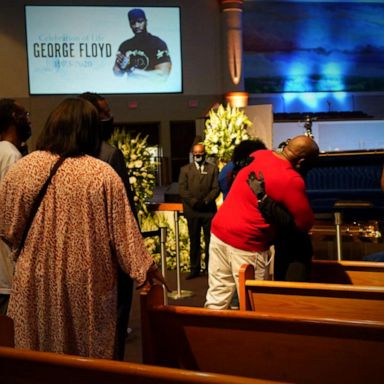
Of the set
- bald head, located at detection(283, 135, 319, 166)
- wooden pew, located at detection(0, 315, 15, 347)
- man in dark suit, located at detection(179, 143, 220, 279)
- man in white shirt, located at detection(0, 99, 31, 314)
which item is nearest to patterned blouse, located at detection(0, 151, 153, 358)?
wooden pew, located at detection(0, 315, 15, 347)

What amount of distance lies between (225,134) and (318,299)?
5.26 metres

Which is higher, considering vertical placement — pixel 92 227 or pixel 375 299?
pixel 92 227

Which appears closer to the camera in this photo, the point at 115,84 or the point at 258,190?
the point at 258,190

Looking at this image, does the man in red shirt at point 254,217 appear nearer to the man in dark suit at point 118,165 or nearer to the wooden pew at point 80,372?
the man in dark suit at point 118,165

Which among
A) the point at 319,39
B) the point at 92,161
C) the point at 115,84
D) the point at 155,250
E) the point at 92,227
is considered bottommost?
the point at 155,250

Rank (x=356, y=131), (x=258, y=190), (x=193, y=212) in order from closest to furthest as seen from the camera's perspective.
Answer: (x=258, y=190) < (x=193, y=212) < (x=356, y=131)

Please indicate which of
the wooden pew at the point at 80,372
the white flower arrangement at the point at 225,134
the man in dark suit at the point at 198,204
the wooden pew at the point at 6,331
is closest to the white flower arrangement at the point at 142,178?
the man in dark suit at the point at 198,204

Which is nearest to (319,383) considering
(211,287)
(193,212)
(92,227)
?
(92,227)

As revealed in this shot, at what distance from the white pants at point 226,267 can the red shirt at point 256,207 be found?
4 centimetres

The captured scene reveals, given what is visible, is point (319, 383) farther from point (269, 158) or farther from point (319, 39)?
point (319, 39)

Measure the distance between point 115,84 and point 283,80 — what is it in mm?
4158

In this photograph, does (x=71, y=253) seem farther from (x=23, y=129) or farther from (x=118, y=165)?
(x=118, y=165)

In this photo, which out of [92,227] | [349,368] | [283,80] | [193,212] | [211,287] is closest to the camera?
[349,368]

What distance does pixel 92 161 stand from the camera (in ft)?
8.14
